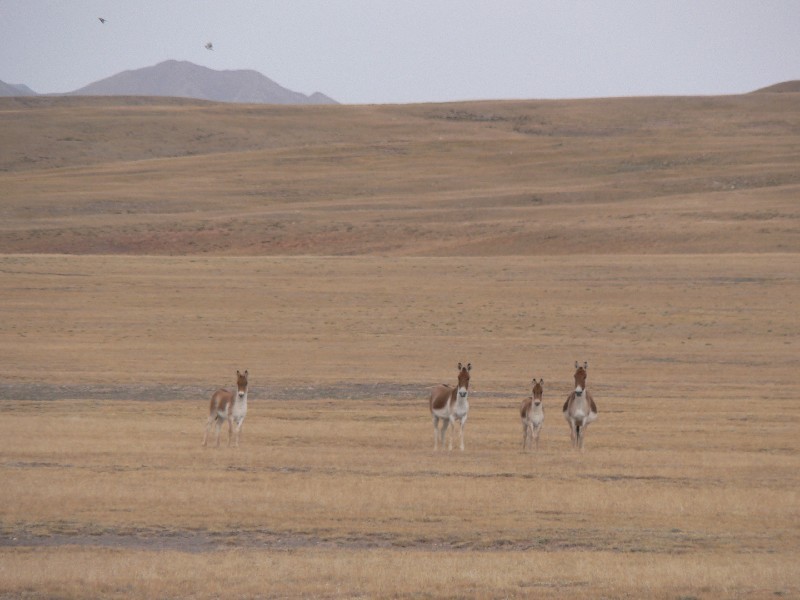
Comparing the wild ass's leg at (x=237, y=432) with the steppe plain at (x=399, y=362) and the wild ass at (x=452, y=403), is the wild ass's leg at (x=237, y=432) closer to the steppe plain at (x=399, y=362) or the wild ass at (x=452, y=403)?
the steppe plain at (x=399, y=362)

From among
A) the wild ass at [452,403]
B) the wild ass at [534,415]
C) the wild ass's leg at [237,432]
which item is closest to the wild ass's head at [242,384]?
the wild ass's leg at [237,432]

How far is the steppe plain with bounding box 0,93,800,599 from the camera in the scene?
48.1ft

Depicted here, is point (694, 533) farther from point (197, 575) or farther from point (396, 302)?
point (396, 302)

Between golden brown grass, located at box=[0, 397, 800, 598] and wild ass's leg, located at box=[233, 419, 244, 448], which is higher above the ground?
wild ass's leg, located at box=[233, 419, 244, 448]

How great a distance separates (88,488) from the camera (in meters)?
17.9

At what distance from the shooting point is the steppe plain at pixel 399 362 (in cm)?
1466

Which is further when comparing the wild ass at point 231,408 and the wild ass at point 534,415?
the wild ass at point 231,408

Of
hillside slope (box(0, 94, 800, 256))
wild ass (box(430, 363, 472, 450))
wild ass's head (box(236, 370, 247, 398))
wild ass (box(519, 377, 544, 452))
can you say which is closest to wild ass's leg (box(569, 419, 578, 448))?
wild ass (box(519, 377, 544, 452))

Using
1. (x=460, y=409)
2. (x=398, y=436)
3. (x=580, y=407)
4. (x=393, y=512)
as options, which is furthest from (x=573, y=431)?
(x=393, y=512)

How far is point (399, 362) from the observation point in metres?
38.2

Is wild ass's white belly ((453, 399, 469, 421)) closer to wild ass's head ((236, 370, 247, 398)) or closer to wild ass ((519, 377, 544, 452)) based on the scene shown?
wild ass ((519, 377, 544, 452))

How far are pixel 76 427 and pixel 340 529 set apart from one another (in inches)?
416

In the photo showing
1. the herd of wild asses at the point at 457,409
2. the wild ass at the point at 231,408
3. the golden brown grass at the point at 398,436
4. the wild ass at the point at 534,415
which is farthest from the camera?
the wild ass at the point at 231,408

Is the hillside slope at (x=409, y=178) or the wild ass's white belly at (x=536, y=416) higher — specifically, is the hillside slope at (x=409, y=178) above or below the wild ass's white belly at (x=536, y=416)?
above
